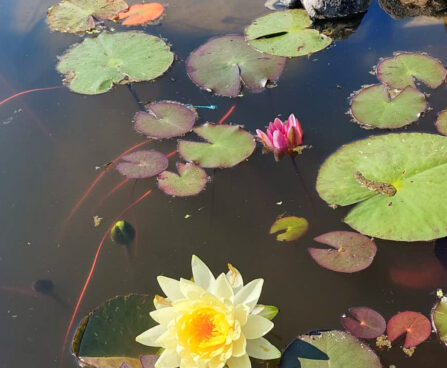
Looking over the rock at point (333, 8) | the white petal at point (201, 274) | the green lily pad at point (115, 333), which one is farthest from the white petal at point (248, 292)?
the rock at point (333, 8)

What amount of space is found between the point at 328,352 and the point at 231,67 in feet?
8.36

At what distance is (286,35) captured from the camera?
4.45 m

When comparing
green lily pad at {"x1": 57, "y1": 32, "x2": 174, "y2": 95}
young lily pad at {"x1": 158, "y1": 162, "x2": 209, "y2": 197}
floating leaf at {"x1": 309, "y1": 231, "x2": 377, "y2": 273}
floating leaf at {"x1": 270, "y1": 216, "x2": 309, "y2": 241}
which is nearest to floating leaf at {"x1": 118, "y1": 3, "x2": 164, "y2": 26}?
green lily pad at {"x1": 57, "y1": 32, "x2": 174, "y2": 95}

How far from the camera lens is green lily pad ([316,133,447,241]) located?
9.23 feet

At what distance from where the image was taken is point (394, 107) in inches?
142

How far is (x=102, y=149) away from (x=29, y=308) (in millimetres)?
1292

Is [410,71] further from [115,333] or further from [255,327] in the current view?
[115,333]

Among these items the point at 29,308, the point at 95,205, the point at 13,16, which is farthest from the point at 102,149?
the point at 13,16

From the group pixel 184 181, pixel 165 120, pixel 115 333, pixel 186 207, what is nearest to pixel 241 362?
pixel 115 333

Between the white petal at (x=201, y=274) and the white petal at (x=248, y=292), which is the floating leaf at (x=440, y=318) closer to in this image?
the white petal at (x=248, y=292)

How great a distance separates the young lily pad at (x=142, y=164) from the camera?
136 inches

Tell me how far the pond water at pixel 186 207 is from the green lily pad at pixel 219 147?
0.08m

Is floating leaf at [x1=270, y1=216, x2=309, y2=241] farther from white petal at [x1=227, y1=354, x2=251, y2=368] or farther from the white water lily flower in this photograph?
white petal at [x1=227, y1=354, x2=251, y2=368]

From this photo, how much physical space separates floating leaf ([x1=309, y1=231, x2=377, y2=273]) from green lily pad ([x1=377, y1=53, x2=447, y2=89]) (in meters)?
1.49
